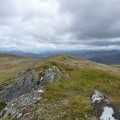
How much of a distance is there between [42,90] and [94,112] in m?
10.4

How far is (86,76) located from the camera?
174 ft

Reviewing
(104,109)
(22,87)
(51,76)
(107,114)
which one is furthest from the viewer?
(22,87)

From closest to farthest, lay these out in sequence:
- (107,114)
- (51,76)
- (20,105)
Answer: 1. (107,114)
2. (20,105)
3. (51,76)

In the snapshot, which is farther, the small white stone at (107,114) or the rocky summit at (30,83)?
the rocky summit at (30,83)

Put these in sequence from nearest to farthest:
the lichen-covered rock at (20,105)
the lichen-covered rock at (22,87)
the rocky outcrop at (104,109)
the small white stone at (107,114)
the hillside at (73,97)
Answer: the small white stone at (107,114) < the rocky outcrop at (104,109) < the hillside at (73,97) < the lichen-covered rock at (20,105) < the lichen-covered rock at (22,87)

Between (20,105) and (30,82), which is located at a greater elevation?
(30,82)

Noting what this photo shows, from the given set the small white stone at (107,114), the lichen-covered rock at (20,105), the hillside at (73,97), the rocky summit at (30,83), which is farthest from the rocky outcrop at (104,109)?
the rocky summit at (30,83)

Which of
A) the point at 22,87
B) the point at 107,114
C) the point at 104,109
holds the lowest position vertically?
the point at 22,87

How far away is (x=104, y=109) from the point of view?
105 feet

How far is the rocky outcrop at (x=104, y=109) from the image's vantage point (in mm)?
30891

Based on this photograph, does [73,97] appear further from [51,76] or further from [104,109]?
[51,76]

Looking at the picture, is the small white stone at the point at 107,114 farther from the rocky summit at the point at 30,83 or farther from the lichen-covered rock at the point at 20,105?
the rocky summit at the point at 30,83

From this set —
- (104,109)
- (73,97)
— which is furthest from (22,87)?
(104,109)

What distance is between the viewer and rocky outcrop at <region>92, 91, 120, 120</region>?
30891mm
